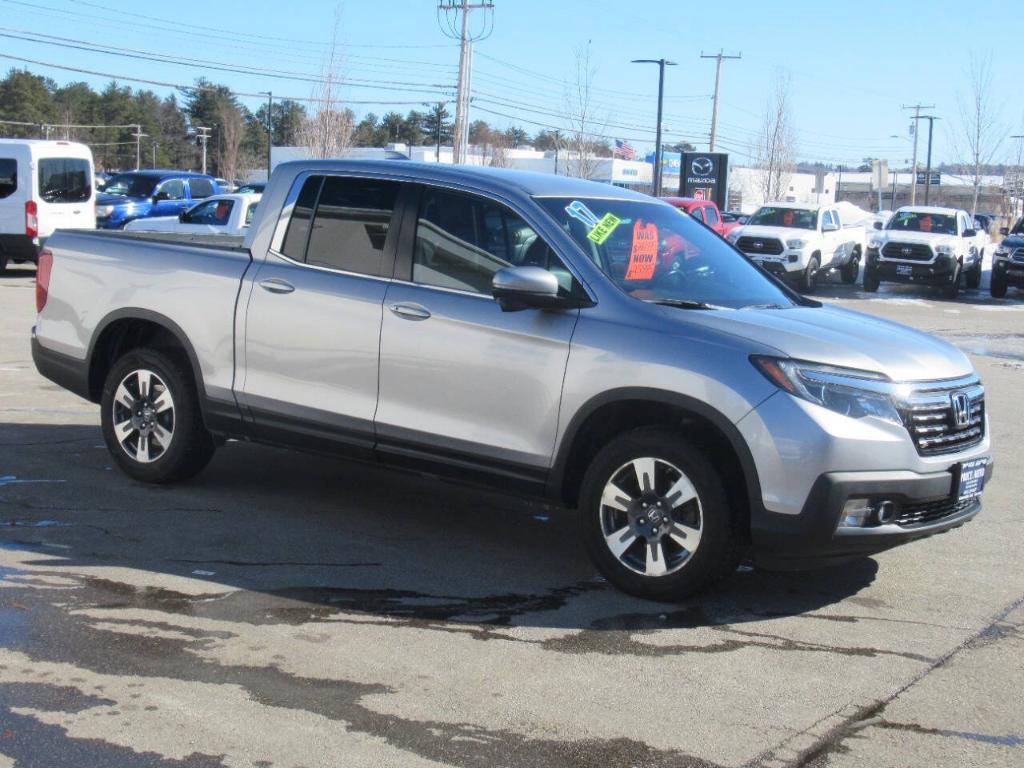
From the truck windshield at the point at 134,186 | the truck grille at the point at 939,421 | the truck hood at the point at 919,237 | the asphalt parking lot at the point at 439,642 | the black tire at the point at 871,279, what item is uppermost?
the truck windshield at the point at 134,186

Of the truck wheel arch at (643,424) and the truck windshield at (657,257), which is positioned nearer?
the truck wheel arch at (643,424)

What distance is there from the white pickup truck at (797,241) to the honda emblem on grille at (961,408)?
20.3 meters

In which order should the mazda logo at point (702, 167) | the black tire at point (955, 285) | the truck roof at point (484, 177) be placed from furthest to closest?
1. the mazda logo at point (702, 167)
2. the black tire at point (955, 285)
3. the truck roof at point (484, 177)

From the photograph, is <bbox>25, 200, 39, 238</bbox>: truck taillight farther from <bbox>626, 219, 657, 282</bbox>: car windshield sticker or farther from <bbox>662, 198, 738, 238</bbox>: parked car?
<bbox>626, 219, 657, 282</bbox>: car windshield sticker

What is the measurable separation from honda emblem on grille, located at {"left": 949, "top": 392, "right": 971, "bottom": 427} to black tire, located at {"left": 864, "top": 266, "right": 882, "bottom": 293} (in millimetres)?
22908

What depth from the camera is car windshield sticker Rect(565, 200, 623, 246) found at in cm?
598

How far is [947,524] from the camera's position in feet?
17.9

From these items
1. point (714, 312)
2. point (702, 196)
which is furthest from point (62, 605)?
point (702, 196)

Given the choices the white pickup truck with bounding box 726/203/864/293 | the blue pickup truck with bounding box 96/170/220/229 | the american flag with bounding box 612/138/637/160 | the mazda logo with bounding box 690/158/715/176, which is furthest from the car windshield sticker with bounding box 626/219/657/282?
the american flag with bounding box 612/138/637/160

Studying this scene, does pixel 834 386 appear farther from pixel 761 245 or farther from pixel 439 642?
pixel 761 245

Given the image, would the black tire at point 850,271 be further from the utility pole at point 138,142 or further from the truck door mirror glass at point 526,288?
the utility pole at point 138,142

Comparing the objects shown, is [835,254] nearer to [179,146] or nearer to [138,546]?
[138,546]

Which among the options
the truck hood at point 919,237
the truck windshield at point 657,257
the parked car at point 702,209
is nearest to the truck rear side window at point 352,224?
the truck windshield at point 657,257

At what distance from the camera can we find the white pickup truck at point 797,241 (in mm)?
26469
